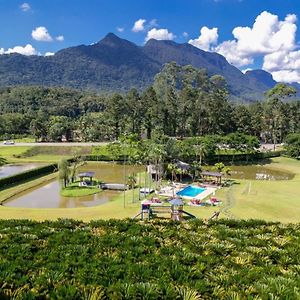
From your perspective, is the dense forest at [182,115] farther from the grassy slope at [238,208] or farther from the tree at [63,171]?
the grassy slope at [238,208]

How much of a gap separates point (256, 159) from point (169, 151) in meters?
25.0

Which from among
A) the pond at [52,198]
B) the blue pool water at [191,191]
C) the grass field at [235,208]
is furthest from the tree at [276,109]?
the pond at [52,198]

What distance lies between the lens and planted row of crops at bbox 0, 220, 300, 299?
5934 millimetres

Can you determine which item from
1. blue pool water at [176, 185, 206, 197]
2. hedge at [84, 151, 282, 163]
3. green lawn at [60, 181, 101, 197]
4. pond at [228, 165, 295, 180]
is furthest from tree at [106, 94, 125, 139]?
blue pool water at [176, 185, 206, 197]

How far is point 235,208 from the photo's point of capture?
27672 mm

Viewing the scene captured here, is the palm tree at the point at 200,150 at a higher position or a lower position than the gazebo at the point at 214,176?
higher

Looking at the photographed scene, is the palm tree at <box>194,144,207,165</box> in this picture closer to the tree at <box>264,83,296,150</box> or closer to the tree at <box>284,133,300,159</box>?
the tree at <box>284,133,300,159</box>

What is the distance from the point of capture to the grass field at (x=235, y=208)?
2455 cm

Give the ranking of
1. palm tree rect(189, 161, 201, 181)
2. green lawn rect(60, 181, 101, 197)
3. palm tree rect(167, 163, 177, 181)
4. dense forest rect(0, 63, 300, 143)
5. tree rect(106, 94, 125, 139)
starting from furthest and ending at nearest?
1. tree rect(106, 94, 125, 139)
2. dense forest rect(0, 63, 300, 143)
3. palm tree rect(189, 161, 201, 181)
4. palm tree rect(167, 163, 177, 181)
5. green lawn rect(60, 181, 101, 197)

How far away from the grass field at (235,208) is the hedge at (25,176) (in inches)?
66.7

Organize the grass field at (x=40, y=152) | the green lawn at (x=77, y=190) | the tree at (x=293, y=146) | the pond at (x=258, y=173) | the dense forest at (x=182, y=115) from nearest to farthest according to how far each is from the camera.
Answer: the green lawn at (x=77, y=190), the pond at (x=258, y=173), the grass field at (x=40, y=152), the tree at (x=293, y=146), the dense forest at (x=182, y=115)

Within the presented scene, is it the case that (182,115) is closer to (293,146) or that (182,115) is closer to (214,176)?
(293,146)

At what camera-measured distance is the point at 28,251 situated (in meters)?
7.73

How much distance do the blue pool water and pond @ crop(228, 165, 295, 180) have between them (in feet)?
39.2
